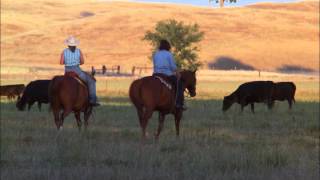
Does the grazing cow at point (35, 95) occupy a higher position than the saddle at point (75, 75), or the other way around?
the saddle at point (75, 75)

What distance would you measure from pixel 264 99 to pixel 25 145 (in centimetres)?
1556

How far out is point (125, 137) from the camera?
15984mm

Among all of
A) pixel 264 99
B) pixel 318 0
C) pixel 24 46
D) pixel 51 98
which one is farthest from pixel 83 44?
pixel 51 98

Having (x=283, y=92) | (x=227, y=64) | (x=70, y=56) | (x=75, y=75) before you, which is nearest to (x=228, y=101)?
(x=283, y=92)

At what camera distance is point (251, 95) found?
27.6 m

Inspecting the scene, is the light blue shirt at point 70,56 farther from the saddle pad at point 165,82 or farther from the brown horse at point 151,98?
the saddle pad at point 165,82

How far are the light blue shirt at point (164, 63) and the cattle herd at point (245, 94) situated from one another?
A: 942cm

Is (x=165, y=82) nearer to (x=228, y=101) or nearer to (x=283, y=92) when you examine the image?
(x=228, y=101)

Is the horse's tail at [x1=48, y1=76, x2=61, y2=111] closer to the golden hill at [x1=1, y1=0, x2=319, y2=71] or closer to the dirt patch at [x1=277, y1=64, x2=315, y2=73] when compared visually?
the golden hill at [x1=1, y1=0, x2=319, y2=71]

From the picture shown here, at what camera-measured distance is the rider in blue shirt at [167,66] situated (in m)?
16.4

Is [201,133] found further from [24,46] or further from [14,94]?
[24,46]

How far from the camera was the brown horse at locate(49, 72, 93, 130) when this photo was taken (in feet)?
56.0

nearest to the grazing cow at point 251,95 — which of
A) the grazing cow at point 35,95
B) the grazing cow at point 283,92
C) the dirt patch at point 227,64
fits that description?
the grazing cow at point 283,92

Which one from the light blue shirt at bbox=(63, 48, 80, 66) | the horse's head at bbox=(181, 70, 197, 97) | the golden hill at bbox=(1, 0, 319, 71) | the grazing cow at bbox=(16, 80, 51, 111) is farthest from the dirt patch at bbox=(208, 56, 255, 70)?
the light blue shirt at bbox=(63, 48, 80, 66)
